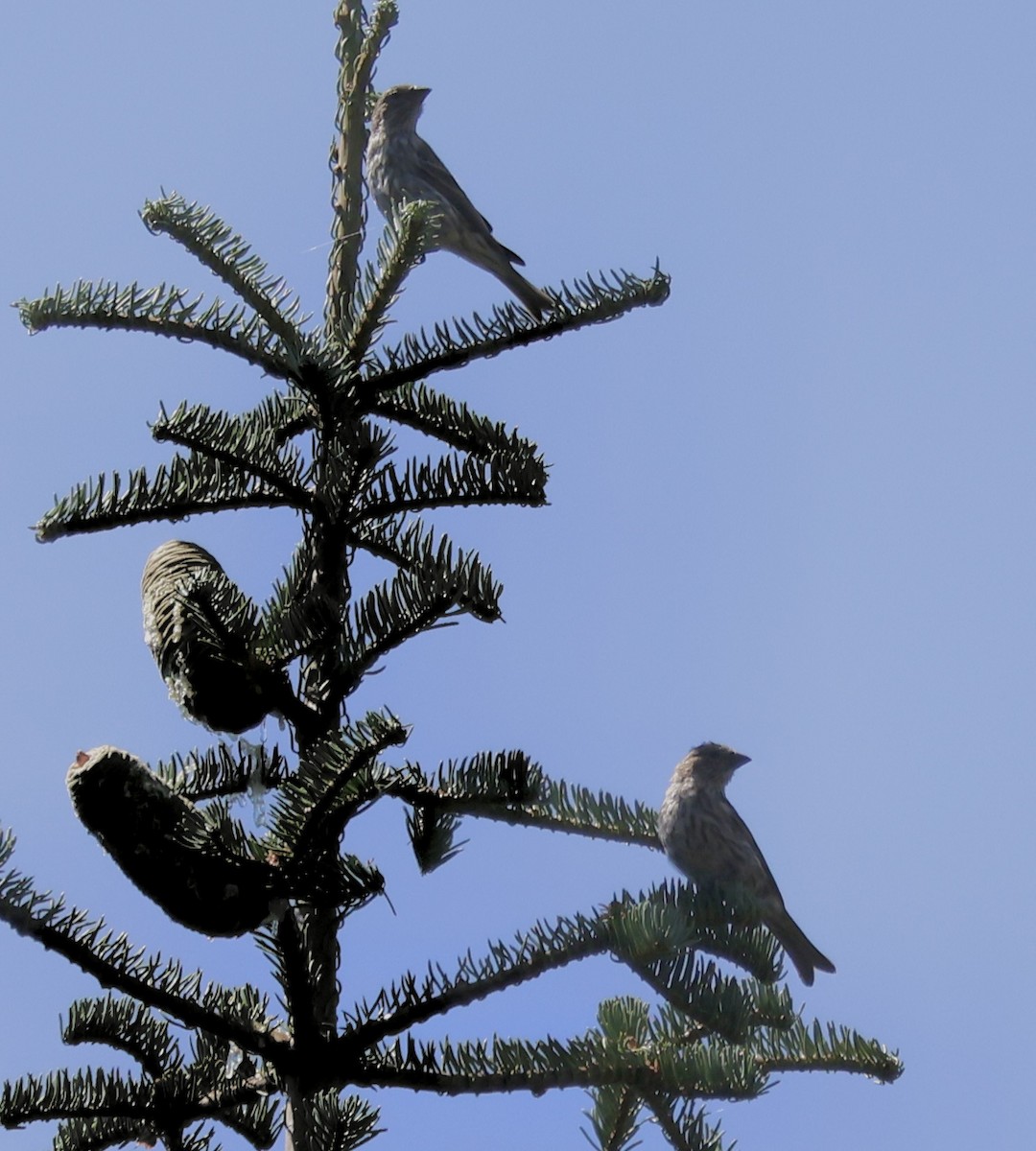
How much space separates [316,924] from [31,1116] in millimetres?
593

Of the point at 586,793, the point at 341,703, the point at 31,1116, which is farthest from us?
the point at 586,793

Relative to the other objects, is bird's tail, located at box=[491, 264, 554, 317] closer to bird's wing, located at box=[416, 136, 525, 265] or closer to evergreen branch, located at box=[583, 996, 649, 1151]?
bird's wing, located at box=[416, 136, 525, 265]

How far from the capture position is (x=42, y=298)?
276 centimetres

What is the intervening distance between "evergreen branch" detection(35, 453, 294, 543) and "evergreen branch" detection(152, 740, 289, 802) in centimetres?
49

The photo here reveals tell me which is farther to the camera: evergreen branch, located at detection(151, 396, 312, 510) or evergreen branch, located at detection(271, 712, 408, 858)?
evergreen branch, located at detection(151, 396, 312, 510)

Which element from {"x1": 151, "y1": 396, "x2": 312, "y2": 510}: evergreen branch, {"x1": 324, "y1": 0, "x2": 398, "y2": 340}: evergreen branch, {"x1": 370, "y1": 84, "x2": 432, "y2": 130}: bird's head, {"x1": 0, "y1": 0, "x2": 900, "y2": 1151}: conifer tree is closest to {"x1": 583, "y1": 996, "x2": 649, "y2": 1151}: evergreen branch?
{"x1": 0, "y1": 0, "x2": 900, "y2": 1151}: conifer tree

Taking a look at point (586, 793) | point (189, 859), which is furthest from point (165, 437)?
point (586, 793)

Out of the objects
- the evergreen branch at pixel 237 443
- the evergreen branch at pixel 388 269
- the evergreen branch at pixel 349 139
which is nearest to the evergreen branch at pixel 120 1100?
the evergreen branch at pixel 237 443

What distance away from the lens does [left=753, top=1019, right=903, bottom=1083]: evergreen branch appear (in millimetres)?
2699

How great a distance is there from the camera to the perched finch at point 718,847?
4285 millimetres

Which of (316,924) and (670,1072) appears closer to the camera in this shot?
(670,1072)

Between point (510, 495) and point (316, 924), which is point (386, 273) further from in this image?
point (316, 924)

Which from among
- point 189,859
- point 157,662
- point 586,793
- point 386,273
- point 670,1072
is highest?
point 386,273

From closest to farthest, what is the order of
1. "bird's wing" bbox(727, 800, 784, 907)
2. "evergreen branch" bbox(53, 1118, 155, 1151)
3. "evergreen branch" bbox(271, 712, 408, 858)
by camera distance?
"evergreen branch" bbox(271, 712, 408, 858)
"evergreen branch" bbox(53, 1118, 155, 1151)
"bird's wing" bbox(727, 800, 784, 907)
